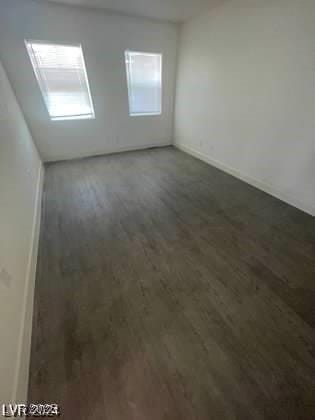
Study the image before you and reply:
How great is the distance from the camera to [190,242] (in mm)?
2113

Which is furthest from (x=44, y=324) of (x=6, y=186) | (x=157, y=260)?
(x=6, y=186)

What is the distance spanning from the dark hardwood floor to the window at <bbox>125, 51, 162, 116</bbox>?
113 inches

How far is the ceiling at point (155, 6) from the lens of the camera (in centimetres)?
296

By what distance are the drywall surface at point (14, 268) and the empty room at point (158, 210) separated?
0.01 metres

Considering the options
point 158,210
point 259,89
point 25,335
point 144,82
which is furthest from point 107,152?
point 25,335

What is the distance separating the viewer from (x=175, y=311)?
1.46 meters

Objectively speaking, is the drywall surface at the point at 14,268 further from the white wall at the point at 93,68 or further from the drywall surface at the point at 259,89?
the drywall surface at the point at 259,89

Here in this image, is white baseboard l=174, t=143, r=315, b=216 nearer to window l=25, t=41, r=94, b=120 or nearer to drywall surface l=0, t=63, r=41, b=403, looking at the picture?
window l=25, t=41, r=94, b=120

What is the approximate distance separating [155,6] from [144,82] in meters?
1.31

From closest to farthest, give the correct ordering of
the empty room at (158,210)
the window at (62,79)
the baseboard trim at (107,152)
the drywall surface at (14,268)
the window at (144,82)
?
the drywall surface at (14,268)
the empty room at (158,210)
the window at (62,79)
the window at (144,82)
the baseboard trim at (107,152)

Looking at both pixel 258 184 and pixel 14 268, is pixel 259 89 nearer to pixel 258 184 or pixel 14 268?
pixel 258 184

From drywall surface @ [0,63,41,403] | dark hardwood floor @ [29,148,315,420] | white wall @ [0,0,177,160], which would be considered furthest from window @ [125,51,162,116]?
dark hardwood floor @ [29,148,315,420]

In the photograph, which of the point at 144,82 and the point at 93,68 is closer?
the point at 93,68

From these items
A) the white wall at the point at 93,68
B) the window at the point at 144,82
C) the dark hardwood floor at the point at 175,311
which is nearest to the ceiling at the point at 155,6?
the white wall at the point at 93,68
